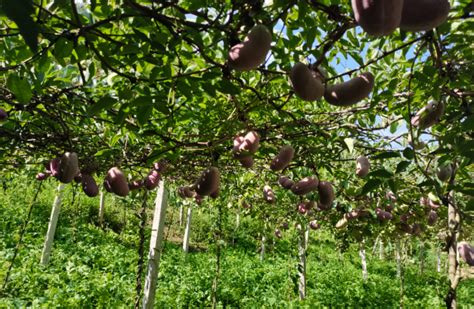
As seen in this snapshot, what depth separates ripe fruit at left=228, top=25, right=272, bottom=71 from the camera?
85cm

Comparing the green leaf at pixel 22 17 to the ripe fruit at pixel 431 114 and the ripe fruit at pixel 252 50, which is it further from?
the ripe fruit at pixel 431 114

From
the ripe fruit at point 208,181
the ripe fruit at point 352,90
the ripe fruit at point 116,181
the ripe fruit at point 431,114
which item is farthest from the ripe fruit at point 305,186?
the ripe fruit at point 352,90

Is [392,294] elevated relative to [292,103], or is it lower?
lower

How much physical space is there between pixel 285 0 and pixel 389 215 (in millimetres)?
2384

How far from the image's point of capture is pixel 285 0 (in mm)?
899

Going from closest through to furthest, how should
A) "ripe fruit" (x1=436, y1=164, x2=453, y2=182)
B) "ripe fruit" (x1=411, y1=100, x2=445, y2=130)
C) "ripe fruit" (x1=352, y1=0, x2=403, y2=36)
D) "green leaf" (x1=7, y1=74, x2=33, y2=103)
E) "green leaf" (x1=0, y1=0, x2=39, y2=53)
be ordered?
"green leaf" (x1=0, y1=0, x2=39, y2=53) → "ripe fruit" (x1=352, y1=0, x2=403, y2=36) → "green leaf" (x1=7, y1=74, x2=33, y2=103) → "ripe fruit" (x1=411, y1=100, x2=445, y2=130) → "ripe fruit" (x1=436, y1=164, x2=453, y2=182)

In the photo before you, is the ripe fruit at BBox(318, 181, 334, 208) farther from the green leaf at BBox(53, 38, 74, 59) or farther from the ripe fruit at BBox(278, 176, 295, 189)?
the green leaf at BBox(53, 38, 74, 59)

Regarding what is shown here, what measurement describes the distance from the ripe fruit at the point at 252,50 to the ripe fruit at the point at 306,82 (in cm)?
10

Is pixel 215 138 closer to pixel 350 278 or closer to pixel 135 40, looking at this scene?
pixel 135 40

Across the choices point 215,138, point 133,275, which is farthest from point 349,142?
point 133,275

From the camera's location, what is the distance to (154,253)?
13.7ft

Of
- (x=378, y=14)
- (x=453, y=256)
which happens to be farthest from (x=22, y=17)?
(x=453, y=256)

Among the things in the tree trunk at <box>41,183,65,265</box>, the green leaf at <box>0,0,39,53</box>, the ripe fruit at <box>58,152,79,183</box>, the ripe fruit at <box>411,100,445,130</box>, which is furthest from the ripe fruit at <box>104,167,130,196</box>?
the tree trunk at <box>41,183,65,265</box>

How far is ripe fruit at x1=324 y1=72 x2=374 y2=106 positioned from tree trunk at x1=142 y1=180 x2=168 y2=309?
11.3ft
